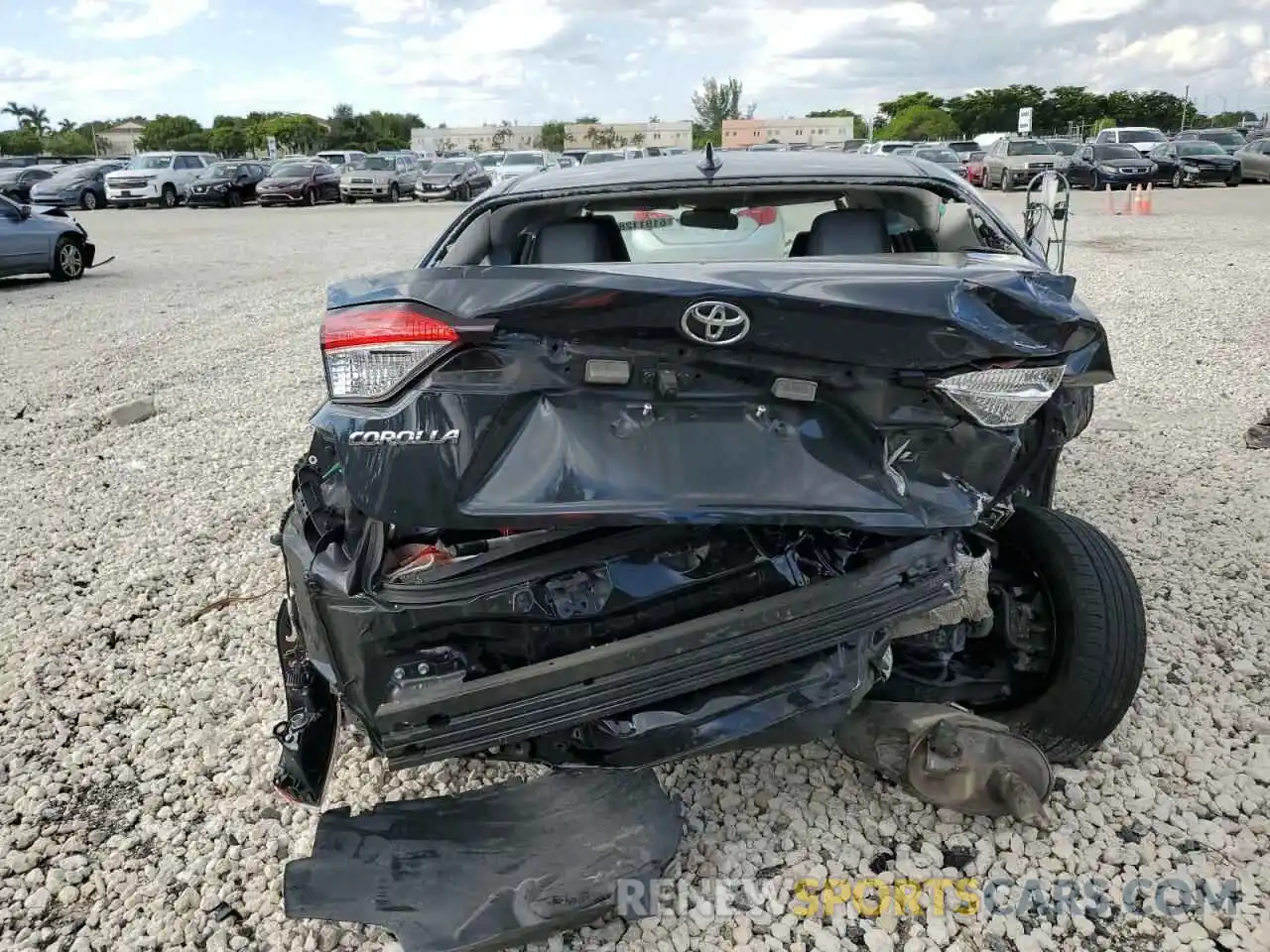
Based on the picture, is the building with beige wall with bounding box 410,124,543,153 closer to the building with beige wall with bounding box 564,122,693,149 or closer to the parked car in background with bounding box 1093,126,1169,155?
the building with beige wall with bounding box 564,122,693,149

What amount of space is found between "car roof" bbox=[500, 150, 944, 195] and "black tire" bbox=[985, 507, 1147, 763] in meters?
1.28

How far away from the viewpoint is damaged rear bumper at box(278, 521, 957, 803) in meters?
2.04

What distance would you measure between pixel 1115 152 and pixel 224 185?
79.5ft

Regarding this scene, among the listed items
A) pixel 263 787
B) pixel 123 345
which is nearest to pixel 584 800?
pixel 263 787

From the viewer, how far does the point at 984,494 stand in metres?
2.20

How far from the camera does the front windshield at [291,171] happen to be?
93.1 feet

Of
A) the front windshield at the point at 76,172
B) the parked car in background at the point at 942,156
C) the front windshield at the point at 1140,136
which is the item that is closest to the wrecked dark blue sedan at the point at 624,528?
the parked car in background at the point at 942,156

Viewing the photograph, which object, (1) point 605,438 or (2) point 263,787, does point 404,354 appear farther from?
(2) point 263,787

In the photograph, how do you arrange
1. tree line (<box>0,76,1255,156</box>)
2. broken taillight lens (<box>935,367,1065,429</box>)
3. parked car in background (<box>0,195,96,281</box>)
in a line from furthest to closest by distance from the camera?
tree line (<box>0,76,1255,156</box>), parked car in background (<box>0,195,96,281</box>), broken taillight lens (<box>935,367,1065,429</box>)

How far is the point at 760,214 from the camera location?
3438 mm

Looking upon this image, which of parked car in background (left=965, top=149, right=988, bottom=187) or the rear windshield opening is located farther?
parked car in background (left=965, top=149, right=988, bottom=187)

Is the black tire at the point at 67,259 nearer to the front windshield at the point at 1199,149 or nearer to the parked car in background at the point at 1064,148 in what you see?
the parked car in background at the point at 1064,148

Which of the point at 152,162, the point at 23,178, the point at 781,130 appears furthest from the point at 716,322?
the point at 781,130

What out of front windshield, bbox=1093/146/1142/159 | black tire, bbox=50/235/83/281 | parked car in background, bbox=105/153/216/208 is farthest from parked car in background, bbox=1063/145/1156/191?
A: parked car in background, bbox=105/153/216/208
